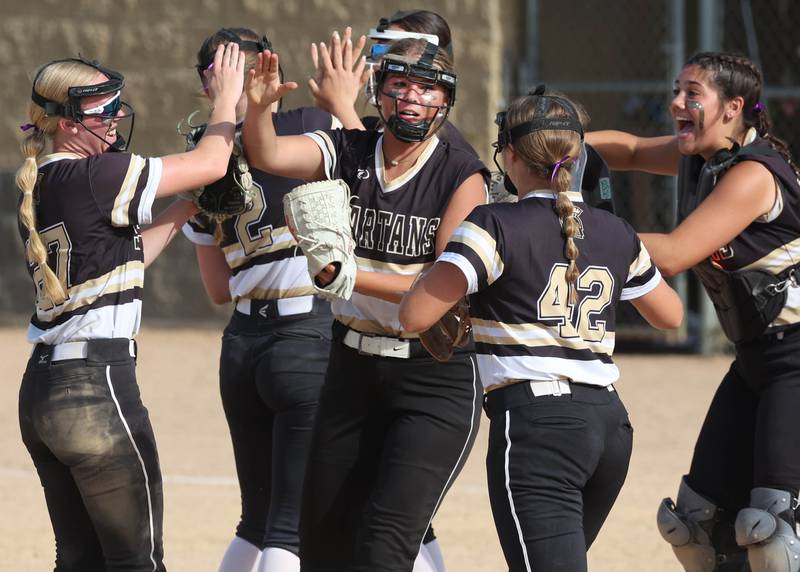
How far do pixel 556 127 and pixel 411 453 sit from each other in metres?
1.06

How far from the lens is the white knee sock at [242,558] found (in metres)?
4.72

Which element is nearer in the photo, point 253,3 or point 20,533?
point 20,533

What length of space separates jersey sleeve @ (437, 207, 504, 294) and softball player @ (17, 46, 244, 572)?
0.83m

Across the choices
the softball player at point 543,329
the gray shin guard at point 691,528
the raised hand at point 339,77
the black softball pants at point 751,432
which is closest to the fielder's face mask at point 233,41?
the raised hand at point 339,77

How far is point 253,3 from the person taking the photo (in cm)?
1134

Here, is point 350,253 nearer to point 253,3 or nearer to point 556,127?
point 556,127

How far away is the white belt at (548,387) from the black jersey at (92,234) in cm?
124

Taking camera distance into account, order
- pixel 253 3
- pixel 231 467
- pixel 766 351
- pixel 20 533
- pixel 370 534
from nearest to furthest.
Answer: pixel 370 534 < pixel 766 351 < pixel 20 533 < pixel 231 467 < pixel 253 3

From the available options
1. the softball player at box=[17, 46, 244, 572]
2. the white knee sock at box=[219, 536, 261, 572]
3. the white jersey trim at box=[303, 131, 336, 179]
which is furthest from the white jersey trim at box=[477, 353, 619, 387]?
the white knee sock at box=[219, 536, 261, 572]

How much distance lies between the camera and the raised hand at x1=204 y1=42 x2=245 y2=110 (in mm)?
4121

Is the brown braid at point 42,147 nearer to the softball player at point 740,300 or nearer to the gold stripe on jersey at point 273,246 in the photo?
the gold stripe on jersey at point 273,246

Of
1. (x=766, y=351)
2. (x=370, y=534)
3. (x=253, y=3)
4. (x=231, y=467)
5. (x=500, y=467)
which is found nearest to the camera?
(x=500, y=467)

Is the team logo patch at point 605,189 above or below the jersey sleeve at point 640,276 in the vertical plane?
above

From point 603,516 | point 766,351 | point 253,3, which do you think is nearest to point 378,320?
point 603,516
